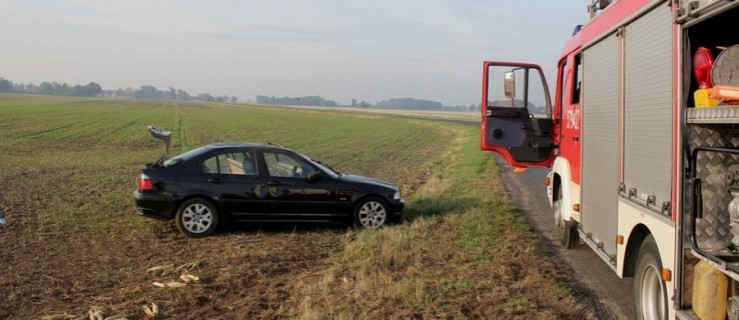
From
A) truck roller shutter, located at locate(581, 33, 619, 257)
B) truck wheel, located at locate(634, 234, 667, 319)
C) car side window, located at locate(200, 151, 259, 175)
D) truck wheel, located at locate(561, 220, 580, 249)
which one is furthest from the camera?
car side window, located at locate(200, 151, 259, 175)

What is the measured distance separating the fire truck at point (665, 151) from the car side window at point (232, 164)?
468cm

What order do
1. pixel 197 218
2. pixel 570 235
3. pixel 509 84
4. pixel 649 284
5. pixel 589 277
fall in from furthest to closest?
pixel 197 218, pixel 509 84, pixel 570 235, pixel 589 277, pixel 649 284

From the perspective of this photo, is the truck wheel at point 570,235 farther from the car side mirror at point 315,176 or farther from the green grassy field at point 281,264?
the car side mirror at point 315,176

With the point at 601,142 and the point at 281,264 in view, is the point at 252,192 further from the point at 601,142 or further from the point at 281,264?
the point at 601,142

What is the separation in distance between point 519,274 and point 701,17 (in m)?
3.74

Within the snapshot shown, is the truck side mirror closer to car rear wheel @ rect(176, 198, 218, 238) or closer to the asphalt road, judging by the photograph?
the asphalt road

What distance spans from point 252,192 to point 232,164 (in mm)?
528

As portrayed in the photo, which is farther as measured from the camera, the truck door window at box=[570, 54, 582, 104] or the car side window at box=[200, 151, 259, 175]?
the car side window at box=[200, 151, 259, 175]

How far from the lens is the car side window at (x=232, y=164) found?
929 cm

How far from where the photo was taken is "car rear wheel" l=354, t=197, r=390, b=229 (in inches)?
380

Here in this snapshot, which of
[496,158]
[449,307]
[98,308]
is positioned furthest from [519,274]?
[496,158]

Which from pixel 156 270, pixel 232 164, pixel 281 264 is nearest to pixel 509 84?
pixel 281 264

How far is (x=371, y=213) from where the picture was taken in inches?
382

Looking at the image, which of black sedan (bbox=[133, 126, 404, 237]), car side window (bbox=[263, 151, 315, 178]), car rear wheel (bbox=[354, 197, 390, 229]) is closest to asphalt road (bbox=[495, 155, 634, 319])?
car rear wheel (bbox=[354, 197, 390, 229])
